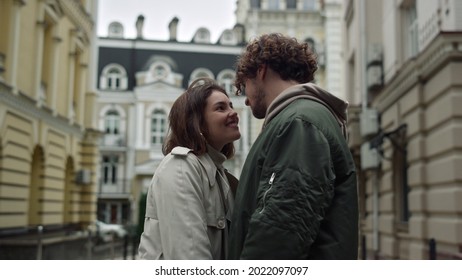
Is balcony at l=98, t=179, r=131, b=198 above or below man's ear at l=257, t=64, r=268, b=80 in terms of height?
below

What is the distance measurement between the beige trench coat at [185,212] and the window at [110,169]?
14.7ft

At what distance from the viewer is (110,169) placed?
19.1 ft

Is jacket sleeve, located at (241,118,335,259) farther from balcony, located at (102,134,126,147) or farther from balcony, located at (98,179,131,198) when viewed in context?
balcony, located at (102,134,126,147)

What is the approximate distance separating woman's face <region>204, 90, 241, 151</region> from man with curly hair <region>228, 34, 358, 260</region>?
0.18 ft

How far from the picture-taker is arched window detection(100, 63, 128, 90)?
19.9 feet

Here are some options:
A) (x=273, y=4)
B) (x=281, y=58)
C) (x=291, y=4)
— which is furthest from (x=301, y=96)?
(x=291, y=4)

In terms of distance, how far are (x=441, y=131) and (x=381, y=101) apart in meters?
1.57

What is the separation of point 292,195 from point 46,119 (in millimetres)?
4911

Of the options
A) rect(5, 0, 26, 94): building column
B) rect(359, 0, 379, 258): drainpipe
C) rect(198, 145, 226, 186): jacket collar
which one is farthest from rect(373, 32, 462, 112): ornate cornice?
rect(5, 0, 26, 94): building column

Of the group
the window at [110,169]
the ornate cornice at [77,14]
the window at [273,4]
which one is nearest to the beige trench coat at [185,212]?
the window at [110,169]

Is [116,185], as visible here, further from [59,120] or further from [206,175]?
[206,175]

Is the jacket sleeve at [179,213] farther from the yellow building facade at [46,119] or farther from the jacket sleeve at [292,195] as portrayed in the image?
the yellow building facade at [46,119]
